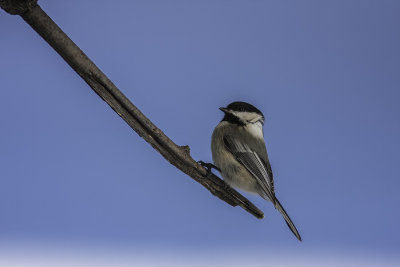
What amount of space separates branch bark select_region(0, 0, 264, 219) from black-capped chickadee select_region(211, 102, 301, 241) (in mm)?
167

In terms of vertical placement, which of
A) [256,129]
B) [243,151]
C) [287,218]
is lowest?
[287,218]

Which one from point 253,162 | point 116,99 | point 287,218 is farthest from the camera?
point 253,162

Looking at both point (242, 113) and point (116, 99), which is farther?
point (242, 113)

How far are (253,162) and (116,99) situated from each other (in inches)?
29.8

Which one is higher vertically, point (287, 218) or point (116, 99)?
point (116, 99)

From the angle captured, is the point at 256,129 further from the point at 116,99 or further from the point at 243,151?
the point at 116,99

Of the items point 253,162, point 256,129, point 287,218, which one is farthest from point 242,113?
point 287,218

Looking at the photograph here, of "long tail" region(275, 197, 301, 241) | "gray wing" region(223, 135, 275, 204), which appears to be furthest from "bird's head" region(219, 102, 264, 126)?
"long tail" region(275, 197, 301, 241)

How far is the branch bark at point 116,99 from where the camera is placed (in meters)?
0.93

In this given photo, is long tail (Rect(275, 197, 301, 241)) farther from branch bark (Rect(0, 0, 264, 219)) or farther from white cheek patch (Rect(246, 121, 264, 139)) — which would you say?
white cheek patch (Rect(246, 121, 264, 139))

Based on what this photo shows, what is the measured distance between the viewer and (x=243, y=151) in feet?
5.55

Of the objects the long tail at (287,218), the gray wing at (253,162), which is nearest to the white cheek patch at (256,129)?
the gray wing at (253,162)

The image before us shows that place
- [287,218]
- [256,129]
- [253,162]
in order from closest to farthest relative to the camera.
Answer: [287,218]
[253,162]
[256,129]

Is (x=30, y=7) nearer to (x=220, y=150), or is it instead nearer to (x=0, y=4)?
(x=0, y=4)
